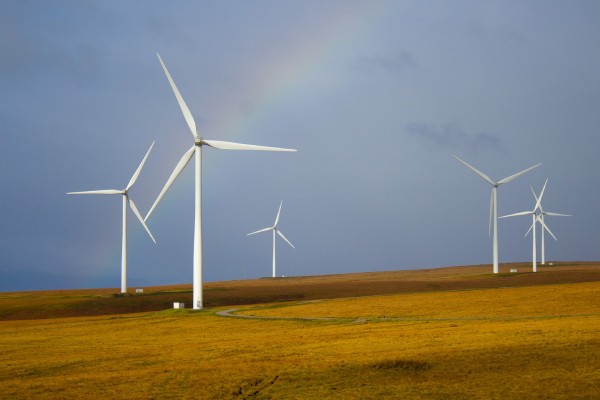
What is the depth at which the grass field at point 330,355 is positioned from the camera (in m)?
33.1

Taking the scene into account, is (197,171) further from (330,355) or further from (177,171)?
(330,355)

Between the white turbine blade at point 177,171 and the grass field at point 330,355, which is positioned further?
the white turbine blade at point 177,171

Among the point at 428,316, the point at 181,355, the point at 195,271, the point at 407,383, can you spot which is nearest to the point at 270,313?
the point at 195,271

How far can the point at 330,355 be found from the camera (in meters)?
41.8

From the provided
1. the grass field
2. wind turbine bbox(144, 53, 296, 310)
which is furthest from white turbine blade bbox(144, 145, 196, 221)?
the grass field

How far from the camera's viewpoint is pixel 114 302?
369ft

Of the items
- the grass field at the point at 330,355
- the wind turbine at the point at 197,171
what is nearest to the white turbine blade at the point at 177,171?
the wind turbine at the point at 197,171

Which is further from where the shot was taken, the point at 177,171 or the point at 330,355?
the point at 177,171

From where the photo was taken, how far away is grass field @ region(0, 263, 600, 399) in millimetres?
33094

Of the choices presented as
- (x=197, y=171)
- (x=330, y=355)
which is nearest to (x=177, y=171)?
(x=197, y=171)

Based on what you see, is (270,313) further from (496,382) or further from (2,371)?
(496,382)

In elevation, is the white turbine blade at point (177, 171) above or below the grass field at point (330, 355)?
above

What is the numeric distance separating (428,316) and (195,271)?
35.9 m

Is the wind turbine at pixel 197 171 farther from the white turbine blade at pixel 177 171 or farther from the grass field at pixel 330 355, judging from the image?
the grass field at pixel 330 355
